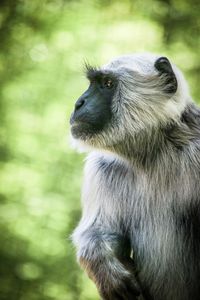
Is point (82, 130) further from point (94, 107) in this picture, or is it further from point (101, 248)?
point (101, 248)

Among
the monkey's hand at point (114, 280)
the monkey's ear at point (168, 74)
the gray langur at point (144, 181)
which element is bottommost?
the monkey's hand at point (114, 280)

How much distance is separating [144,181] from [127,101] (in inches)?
15.6

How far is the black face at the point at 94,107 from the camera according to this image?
2.99 m

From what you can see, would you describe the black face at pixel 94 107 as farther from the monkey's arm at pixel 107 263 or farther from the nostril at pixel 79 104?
the monkey's arm at pixel 107 263

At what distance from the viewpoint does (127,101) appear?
3.12 m

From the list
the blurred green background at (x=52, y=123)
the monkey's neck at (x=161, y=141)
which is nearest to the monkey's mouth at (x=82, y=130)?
the monkey's neck at (x=161, y=141)

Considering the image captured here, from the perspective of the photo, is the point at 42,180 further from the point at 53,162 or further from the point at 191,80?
the point at 191,80

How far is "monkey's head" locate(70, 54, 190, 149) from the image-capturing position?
3023mm

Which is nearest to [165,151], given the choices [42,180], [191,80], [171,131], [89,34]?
[171,131]

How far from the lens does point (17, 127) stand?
6.16 m

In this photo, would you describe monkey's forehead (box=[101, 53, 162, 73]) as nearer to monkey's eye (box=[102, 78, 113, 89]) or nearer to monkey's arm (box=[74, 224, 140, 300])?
monkey's eye (box=[102, 78, 113, 89])

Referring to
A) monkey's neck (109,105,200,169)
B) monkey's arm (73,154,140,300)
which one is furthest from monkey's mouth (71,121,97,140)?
monkey's arm (73,154,140,300)

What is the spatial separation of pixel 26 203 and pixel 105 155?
2948mm

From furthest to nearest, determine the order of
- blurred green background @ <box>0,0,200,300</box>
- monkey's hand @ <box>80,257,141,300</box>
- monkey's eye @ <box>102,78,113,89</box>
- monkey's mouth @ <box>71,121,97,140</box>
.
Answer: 1. blurred green background @ <box>0,0,200,300</box>
2. monkey's eye @ <box>102,78,113,89</box>
3. monkey's mouth @ <box>71,121,97,140</box>
4. monkey's hand @ <box>80,257,141,300</box>
